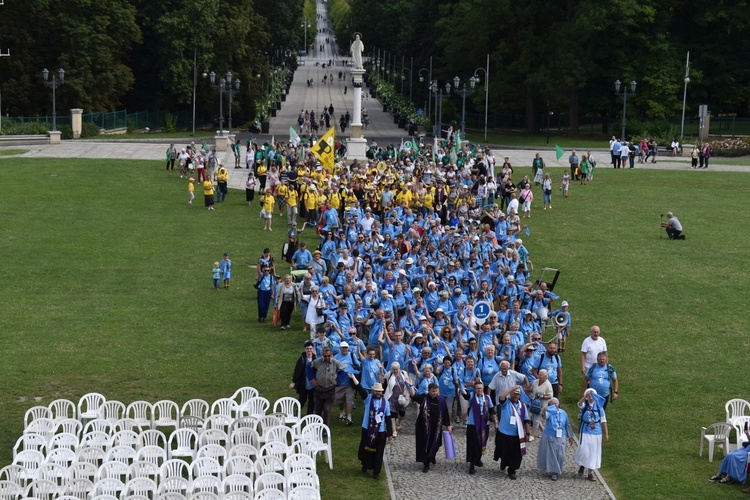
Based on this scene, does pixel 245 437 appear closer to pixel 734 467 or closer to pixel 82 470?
pixel 82 470

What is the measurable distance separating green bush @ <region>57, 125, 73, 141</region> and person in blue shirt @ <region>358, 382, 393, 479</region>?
2002 inches

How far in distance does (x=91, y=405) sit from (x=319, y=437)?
3.82 metres

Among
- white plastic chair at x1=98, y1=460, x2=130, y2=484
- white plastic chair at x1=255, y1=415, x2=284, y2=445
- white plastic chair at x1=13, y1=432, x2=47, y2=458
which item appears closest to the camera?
white plastic chair at x1=98, y1=460, x2=130, y2=484

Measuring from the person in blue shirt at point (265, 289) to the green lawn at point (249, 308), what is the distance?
0.56 m

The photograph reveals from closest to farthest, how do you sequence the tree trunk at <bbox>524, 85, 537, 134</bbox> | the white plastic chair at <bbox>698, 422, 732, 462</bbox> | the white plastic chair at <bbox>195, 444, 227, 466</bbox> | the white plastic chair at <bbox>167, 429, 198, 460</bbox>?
the white plastic chair at <bbox>195, 444, 227, 466</bbox> → the white plastic chair at <bbox>167, 429, 198, 460</bbox> → the white plastic chair at <bbox>698, 422, 732, 462</bbox> → the tree trunk at <bbox>524, 85, 537, 134</bbox>

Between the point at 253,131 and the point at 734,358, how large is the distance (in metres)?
57.7

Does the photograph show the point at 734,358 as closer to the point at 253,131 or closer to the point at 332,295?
the point at 332,295

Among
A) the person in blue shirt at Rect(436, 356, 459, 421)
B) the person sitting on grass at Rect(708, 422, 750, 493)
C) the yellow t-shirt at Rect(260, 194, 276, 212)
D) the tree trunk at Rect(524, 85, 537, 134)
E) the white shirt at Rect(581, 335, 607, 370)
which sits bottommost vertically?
the person sitting on grass at Rect(708, 422, 750, 493)

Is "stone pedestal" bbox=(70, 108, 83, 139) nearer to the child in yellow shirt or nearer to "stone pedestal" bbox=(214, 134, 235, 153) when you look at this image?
"stone pedestal" bbox=(214, 134, 235, 153)

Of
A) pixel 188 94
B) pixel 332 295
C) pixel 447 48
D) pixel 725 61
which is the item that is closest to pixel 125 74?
pixel 188 94

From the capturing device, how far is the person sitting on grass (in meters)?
15.5

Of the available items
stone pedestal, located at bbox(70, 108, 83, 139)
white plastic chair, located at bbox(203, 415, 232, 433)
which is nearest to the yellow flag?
white plastic chair, located at bbox(203, 415, 232, 433)

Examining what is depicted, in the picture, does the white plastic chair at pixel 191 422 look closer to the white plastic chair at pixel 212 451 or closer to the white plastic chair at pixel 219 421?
the white plastic chair at pixel 219 421

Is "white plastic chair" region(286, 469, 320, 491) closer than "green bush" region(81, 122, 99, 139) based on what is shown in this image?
Yes
